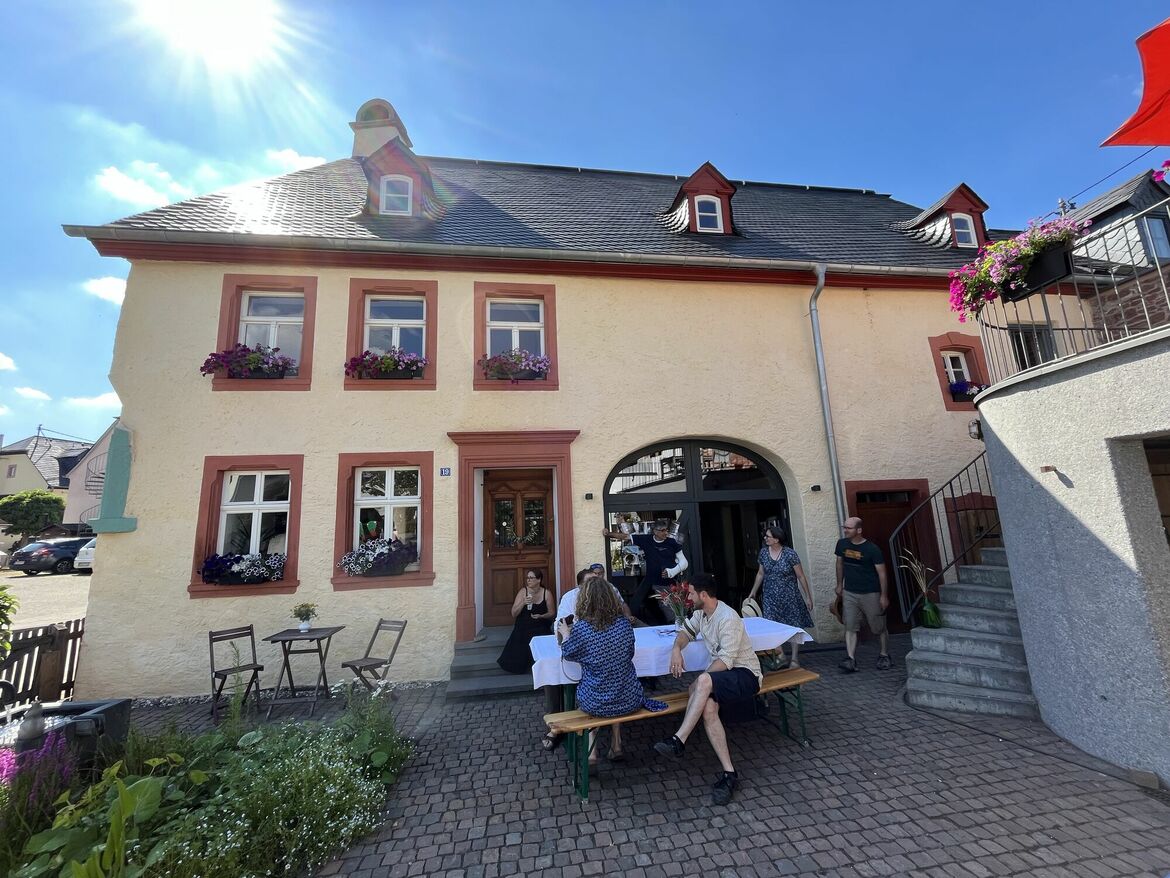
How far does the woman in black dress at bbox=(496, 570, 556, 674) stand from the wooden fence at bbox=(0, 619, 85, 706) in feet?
17.5

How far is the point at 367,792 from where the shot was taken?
3.52 meters

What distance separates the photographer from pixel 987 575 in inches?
232

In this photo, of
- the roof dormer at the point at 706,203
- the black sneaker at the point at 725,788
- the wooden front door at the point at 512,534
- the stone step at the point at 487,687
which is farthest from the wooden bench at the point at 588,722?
the roof dormer at the point at 706,203

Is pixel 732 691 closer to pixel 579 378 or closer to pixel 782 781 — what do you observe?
pixel 782 781

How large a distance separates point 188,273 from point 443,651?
6.49 meters

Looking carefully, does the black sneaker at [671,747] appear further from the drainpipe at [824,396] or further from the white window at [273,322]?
the white window at [273,322]

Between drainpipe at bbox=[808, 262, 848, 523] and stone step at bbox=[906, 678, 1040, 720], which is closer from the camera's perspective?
stone step at bbox=[906, 678, 1040, 720]

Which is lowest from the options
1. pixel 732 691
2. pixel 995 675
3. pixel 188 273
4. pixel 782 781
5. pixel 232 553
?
pixel 782 781

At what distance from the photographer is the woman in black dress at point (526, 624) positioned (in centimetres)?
609

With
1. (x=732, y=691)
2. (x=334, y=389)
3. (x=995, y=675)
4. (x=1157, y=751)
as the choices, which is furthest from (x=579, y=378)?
(x=1157, y=751)

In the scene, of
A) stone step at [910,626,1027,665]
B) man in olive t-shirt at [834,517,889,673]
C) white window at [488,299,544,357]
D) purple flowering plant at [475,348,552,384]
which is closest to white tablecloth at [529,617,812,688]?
stone step at [910,626,1027,665]

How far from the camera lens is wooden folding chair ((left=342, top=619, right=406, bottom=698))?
5898 millimetres

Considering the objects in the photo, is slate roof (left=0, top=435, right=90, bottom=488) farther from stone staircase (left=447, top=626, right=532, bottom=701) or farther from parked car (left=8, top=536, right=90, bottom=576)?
stone staircase (left=447, top=626, right=532, bottom=701)

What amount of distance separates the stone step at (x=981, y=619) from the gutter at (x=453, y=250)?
17.9ft
